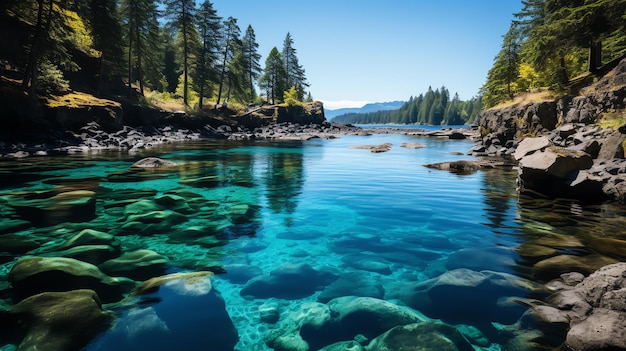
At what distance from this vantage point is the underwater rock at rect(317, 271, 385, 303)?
4.61 meters

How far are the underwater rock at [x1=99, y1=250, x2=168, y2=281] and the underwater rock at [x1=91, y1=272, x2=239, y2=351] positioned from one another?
17.9 inches

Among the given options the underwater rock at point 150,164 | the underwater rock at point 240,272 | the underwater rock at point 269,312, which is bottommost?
the underwater rock at point 269,312

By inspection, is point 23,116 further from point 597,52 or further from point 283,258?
point 597,52

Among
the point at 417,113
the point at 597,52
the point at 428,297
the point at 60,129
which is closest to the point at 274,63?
the point at 60,129

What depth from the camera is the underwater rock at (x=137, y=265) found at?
494cm

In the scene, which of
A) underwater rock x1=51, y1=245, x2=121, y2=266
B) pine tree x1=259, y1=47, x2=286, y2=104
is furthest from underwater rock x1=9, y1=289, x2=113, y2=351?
pine tree x1=259, y1=47, x2=286, y2=104

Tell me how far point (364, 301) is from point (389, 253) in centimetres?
228

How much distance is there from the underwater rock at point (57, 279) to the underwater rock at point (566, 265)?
20.5 feet

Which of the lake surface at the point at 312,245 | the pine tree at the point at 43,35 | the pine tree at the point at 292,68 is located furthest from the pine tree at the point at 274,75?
the lake surface at the point at 312,245

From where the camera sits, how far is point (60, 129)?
24.1 metres

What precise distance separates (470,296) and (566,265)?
2027 mm

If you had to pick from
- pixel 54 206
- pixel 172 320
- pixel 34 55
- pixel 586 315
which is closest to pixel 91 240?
pixel 172 320

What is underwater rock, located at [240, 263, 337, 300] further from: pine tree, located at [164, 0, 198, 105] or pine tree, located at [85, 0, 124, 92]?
pine tree, located at [164, 0, 198, 105]

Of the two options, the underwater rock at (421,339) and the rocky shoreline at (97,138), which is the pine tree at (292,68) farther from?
the underwater rock at (421,339)
